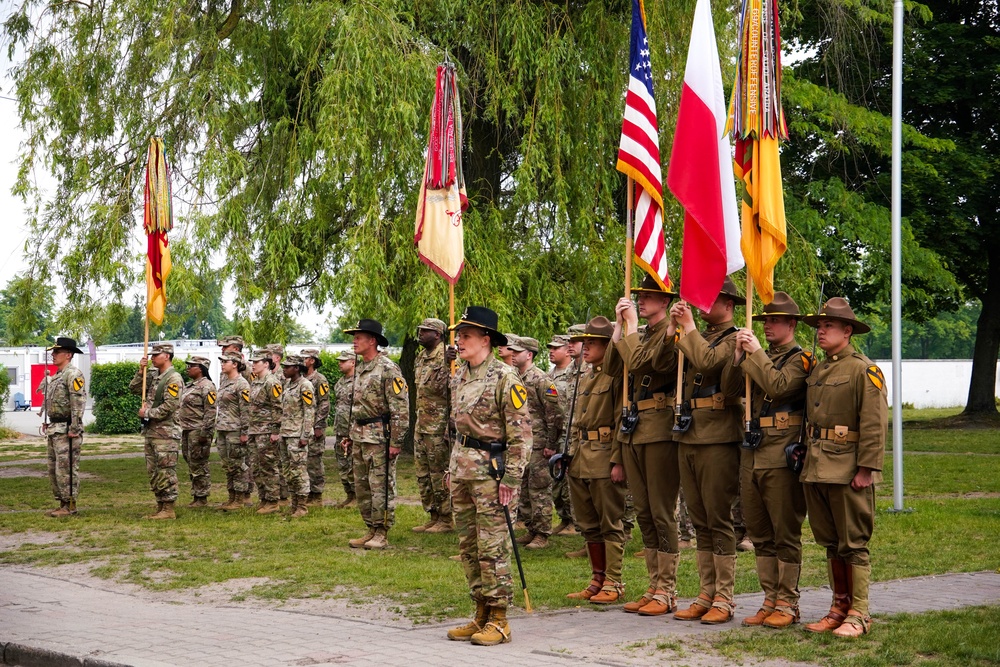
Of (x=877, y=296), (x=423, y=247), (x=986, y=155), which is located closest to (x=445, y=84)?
(x=423, y=247)

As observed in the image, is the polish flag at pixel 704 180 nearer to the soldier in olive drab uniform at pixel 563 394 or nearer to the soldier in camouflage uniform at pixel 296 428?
the soldier in olive drab uniform at pixel 563 394

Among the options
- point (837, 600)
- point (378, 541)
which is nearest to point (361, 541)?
point (378, 541)

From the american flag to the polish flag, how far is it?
205 millimetres

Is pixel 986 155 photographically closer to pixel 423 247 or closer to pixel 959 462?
pixel 959 462

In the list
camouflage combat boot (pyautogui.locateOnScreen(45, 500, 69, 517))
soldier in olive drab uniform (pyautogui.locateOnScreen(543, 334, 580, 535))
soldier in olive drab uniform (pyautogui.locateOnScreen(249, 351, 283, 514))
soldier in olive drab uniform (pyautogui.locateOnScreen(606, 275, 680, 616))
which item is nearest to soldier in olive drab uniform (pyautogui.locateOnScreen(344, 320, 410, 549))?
soldier in olive drab uniform (pyautogui.locateOnScreen(543, 334, 580, 535))

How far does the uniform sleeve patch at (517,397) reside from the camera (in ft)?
26.3

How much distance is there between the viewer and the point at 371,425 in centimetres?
1234

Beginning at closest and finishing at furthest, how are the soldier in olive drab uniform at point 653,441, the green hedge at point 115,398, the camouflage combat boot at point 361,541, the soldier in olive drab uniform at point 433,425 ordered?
the soldier in olive drab uniform at point 653,441
the camouflage combat boot at point 361,541
the soldier in olive drab uniform at point 433,425
the green hedge at point 115,398

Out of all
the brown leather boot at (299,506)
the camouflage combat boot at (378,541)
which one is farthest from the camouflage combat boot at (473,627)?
the brown leather boot at (299,506)

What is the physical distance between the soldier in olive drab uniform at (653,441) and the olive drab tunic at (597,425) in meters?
0.32

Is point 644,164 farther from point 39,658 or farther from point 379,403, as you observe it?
point 39,658

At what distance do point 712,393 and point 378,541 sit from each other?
490 cm

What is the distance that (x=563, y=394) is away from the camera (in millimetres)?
12648

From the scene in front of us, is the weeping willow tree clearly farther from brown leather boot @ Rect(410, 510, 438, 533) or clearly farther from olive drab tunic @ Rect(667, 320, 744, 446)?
olive drab tunic @ Rect(667, 320, 744, 446)
